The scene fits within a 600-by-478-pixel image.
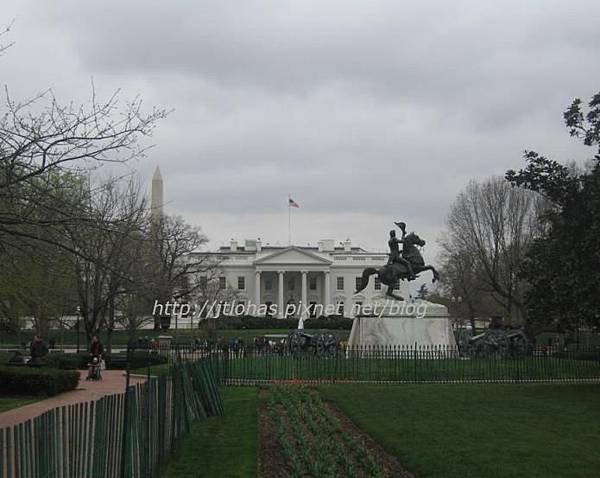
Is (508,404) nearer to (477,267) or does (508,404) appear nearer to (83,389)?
(83,389)

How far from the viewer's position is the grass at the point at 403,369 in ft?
81.4

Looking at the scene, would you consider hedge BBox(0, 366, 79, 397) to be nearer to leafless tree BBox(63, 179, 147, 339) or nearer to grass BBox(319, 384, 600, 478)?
leafless tree BBox(63, 179, 147, 339)

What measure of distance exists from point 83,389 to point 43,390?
2224 mm

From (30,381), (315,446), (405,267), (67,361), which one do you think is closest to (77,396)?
(30,381)

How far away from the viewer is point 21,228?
12.1 metres

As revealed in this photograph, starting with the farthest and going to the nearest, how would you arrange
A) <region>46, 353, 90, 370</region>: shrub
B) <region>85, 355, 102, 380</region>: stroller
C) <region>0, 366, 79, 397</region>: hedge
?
1. <region>46, 353, 90, 370</region>: shrub
2. <region>85, 355, 102, 380</region>: stroller
3. <region>0, 366, 79, 397</region>: hedge

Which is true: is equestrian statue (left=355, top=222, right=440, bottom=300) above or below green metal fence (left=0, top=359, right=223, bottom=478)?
above

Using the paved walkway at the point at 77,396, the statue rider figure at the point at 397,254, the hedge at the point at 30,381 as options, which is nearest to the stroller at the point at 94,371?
the paved walkway at the point at 77,396

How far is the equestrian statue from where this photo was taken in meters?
30.8

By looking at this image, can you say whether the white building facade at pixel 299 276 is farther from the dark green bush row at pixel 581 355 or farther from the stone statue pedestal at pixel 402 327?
the stone statue pedestal at pixel 402 327

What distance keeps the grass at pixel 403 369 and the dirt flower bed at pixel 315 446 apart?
24.2 feet

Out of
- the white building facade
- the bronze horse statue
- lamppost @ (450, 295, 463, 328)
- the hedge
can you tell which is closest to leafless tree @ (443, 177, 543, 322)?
lamppost @ (450, 295, 463, 328)

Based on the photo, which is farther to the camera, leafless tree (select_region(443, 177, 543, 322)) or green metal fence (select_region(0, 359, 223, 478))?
leafless tree (select_region(443, 177, 543, 322))

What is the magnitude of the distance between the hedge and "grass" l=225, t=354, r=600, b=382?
5.60 meters
